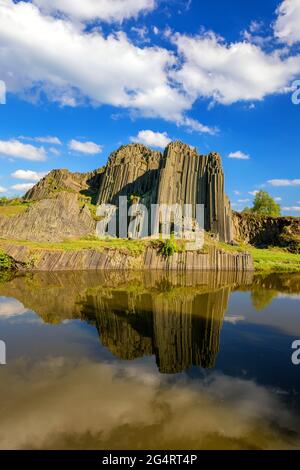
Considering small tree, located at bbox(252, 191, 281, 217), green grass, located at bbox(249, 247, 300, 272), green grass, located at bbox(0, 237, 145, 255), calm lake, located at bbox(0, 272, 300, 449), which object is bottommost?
calm lake, located at bbox(0, 272, 300, 449)

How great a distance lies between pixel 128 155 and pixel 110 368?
93.4 m

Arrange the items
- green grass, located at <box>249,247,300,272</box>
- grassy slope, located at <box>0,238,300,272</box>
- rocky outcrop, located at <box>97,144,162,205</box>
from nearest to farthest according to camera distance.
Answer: grassy slope, located at <box>0,238,300,272</box>
green grass, located at <box>249,247,300,272</box>
rocky outcrop, located at <box>97,144,162,205</box>

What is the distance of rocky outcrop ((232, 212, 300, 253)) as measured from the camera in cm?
7400

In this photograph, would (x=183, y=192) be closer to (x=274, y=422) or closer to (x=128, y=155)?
(x=128, y=155)

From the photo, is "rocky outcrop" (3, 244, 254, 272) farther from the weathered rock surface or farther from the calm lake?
the calm lake

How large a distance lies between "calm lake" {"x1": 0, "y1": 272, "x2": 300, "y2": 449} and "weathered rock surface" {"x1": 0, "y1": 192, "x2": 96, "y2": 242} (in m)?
26.1

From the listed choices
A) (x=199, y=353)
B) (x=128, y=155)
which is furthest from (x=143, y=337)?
(x=128, y=155)

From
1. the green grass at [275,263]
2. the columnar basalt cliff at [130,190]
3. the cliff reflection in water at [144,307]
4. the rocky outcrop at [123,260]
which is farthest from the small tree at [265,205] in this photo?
the cliff reflection in water at [144,307]

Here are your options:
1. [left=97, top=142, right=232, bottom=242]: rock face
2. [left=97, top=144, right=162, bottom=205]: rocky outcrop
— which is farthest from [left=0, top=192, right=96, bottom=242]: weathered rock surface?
[left=97, top=144, right=162, bottom=205]: rocky outcrop

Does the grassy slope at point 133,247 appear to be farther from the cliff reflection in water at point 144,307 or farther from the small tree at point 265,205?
the small tree at point 265,205

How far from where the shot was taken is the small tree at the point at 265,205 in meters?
101

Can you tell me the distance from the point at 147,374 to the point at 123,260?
29663 millimetres

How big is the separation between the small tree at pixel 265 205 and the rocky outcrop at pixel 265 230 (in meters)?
18.9

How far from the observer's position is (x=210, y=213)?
7081cm
